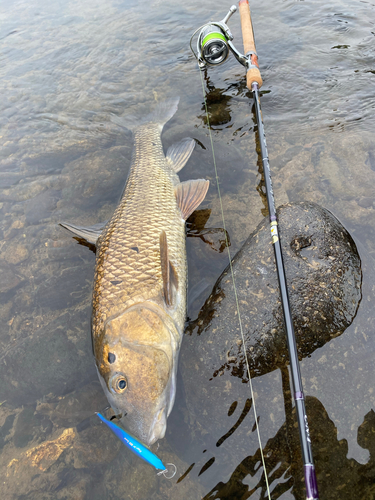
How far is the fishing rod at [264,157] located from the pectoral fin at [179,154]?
3.20ft

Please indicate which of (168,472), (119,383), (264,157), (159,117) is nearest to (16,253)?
(119,383)

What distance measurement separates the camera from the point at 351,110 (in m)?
4.29

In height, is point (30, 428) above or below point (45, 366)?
below

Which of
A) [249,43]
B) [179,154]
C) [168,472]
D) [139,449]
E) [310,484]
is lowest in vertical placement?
[168,472]

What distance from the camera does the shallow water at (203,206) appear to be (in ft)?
7.80

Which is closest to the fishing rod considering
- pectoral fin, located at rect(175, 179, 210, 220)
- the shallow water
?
the shallow water

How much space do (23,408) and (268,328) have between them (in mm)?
2515

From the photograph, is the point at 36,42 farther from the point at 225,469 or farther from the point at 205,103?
the point at 225,469

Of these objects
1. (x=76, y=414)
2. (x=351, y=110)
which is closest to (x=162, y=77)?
(x=351, y=110)

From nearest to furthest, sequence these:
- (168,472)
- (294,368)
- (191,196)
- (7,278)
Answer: (294,368) → (168,472) → (191,196) → (7,278)

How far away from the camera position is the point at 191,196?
3.52 m

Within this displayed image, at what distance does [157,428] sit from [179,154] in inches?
125

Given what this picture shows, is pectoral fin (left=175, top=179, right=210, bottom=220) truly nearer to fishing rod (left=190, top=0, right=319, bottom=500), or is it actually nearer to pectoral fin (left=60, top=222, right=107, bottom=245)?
fishing rod (left=190, top=0, right=319, bottom=500)

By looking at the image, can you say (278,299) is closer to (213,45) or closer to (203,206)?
(203,206)
